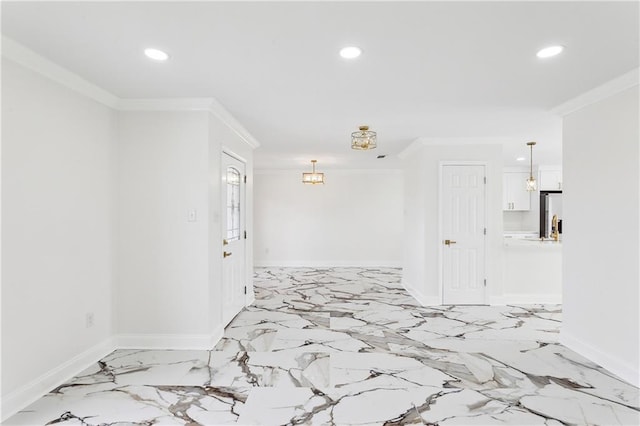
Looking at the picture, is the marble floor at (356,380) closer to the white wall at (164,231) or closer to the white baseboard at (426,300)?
the white wall at (164,231)

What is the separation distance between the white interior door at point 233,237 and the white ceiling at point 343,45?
81cm

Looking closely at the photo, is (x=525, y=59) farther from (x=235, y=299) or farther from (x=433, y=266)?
(x=235, y=299)

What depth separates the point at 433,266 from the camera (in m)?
5.29

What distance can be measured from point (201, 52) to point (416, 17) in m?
1.45

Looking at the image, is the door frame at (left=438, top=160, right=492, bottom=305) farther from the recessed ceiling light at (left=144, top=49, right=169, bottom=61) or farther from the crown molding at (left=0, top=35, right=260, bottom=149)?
the recessed ceiling light at (left=144, top=49, right=169, bottom=61)

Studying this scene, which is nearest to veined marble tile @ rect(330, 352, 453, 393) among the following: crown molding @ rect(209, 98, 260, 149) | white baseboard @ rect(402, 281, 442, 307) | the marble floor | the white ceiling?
the marble floor

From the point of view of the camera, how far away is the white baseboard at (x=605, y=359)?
112 inches

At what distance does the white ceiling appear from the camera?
1.97m

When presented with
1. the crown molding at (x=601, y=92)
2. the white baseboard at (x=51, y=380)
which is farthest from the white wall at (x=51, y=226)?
the crown molding at (x=601, y=92)

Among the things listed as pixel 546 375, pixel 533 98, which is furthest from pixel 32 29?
pixel 546 375

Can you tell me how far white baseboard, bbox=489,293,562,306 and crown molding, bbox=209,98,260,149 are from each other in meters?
4.29

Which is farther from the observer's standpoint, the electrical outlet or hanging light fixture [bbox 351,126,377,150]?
hanging light fixture [bbox 351,126,377,150]

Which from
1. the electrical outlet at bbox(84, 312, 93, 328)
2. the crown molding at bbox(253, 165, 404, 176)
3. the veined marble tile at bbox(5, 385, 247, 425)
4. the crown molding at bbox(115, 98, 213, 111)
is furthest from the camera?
the crown molding at bbox(253, 165, 404, 176)

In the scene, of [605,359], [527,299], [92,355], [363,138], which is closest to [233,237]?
[92,355]
